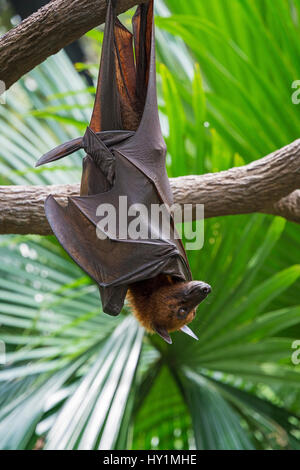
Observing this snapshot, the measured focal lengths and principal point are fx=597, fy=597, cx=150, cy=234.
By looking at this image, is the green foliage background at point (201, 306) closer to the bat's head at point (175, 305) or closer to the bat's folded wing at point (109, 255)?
the bat's head at point (175, 305)

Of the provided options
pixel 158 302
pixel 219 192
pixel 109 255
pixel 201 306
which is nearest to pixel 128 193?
pixel 109 255

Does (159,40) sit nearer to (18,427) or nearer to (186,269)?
(186,269)

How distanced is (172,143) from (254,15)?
0.79 m

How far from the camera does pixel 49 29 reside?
5.22 ft

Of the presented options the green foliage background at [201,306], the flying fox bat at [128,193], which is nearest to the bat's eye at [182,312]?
the flying fox bat at [128,193]

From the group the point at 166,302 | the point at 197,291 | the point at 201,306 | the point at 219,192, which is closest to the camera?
the point at 197,291

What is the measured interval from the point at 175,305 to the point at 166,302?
0.11 ft

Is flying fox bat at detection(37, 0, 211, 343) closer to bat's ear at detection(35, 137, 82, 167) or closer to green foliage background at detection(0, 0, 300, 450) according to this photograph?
bat's ear at detection(35, 137, 82, 167)

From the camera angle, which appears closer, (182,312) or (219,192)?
(182,312)

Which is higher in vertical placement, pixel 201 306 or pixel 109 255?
pixel 109 255

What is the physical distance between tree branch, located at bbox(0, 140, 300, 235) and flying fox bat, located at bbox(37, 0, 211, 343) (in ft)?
0.75

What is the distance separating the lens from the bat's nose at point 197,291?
1478 mm

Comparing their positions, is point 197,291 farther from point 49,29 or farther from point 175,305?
point 49,29

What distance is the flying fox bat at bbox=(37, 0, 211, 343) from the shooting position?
1595 mm
